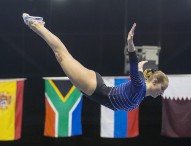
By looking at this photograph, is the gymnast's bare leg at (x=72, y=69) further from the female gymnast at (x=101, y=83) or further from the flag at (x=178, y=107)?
the flag at (x=178, y=107)

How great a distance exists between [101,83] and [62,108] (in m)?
2.92

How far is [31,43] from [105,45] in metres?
1.48

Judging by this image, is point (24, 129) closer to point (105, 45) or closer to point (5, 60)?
point (5, 60)

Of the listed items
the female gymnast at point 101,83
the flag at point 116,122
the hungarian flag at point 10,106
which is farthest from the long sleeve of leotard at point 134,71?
the hungarian flag at point 10,106

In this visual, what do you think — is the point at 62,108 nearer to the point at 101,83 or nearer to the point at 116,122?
the point at 116,122

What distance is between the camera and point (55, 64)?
772 centimetres

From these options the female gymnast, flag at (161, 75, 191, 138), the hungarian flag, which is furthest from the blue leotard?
the hungarian flag

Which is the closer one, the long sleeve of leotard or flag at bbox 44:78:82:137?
the long sleeve of leotard

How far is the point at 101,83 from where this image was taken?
4215mm

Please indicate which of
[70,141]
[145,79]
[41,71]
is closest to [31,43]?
[41,71]

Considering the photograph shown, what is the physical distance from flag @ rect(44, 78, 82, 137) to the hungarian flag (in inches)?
19.5

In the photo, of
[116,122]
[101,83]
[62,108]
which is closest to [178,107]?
[116,122]

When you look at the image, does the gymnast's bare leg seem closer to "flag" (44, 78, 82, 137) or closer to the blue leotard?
the blue leotard

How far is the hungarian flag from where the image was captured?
22.9ft
